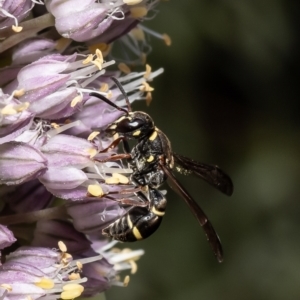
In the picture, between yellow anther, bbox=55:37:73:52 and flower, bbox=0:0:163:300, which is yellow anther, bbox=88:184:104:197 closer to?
flower, bbox=0:0:163:300

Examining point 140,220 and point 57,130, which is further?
point 140,220

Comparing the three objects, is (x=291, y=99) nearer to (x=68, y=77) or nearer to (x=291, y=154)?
(x=291, y=154)

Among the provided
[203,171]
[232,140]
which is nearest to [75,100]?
[203,171]

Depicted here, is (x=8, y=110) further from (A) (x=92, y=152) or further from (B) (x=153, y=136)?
(B) (x=153, y=136)

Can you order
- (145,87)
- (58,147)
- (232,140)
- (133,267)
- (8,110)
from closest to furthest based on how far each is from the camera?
(8,110)
(58,147)
(145,87)
(133,267)
(232,140)

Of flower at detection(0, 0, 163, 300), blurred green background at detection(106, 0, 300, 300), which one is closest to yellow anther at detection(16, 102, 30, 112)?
flower at detection(0, 0, 163, 300)

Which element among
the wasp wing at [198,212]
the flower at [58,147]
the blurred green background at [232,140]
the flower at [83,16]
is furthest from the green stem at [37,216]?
the blurred green background at [232,140]

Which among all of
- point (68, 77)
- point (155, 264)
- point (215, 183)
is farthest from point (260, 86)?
point (68, 77)
